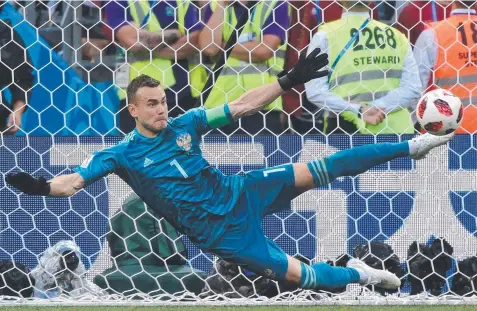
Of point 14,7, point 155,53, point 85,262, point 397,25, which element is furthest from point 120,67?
point 397,25

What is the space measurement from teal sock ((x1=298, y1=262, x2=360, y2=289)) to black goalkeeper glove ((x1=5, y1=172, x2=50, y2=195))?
142 centimetres

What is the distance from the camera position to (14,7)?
23.5 feet

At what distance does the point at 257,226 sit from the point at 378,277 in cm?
70

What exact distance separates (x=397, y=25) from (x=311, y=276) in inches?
73.6

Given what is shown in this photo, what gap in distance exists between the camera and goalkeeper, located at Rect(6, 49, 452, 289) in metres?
6.11

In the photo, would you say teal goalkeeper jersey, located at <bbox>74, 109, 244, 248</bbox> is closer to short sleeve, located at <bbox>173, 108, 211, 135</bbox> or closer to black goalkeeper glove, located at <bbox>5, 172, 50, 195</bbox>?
short sleeve, located at <bbox>173, 108, 211, 135</bbox>

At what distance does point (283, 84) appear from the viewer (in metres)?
5.97

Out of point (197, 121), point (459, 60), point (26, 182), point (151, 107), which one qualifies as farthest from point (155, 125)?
point (459, 60)

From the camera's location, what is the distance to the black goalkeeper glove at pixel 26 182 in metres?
5.70

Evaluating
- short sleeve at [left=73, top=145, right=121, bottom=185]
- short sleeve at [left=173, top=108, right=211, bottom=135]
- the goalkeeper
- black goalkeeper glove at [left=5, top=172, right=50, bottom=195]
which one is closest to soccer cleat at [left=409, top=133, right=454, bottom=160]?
the goalkeeper

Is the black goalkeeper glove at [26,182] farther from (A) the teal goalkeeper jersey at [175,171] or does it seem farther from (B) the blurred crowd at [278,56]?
(B) the blurred crowd at [278,56]

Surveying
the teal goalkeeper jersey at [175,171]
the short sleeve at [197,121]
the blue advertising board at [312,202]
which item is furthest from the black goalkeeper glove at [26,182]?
the blue advertising board at [312,202]

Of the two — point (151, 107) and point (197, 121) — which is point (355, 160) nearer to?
point (197, 121)

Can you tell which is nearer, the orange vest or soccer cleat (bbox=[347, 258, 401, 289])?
soccer cleat (bbox=[347, 258, 401, 289])
